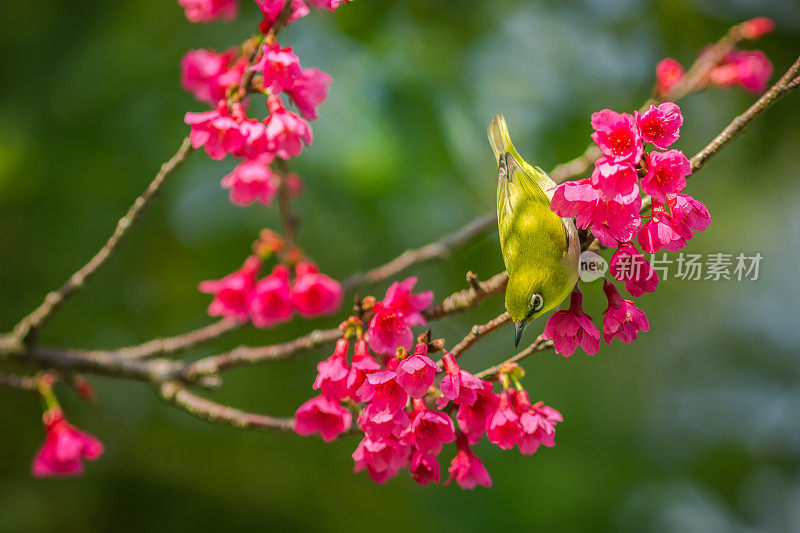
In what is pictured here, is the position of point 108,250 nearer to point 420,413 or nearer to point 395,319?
point 395,319

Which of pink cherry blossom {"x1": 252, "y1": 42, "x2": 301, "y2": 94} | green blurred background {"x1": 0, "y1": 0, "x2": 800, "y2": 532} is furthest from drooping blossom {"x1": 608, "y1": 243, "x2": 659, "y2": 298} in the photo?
green blurred background {"x1": 0, "y1": 0, "x2": 800, "y2": 532}

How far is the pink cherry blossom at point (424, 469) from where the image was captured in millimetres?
1002

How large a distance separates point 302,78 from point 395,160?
2.00 metres

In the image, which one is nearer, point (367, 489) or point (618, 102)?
point (618, 102)

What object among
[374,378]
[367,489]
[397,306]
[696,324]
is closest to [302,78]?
[397,306]

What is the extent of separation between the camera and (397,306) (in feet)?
3.53

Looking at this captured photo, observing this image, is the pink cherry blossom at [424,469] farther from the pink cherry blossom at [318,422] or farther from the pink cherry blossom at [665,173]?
the pink cherry blossom at [665,173]

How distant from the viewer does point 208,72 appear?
1688 mm

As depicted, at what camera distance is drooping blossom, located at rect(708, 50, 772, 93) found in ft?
6.52

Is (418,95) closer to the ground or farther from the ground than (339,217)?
farther from the ground

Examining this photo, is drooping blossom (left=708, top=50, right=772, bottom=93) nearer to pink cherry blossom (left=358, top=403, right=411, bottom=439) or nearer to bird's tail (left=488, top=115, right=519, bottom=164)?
bird's tail (left=488, top=115, right=519, bottom=164)

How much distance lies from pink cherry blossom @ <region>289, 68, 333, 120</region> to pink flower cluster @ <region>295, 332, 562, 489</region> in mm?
411

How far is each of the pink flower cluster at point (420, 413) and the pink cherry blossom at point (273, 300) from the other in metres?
0.82

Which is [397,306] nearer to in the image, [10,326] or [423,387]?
[423,387]
